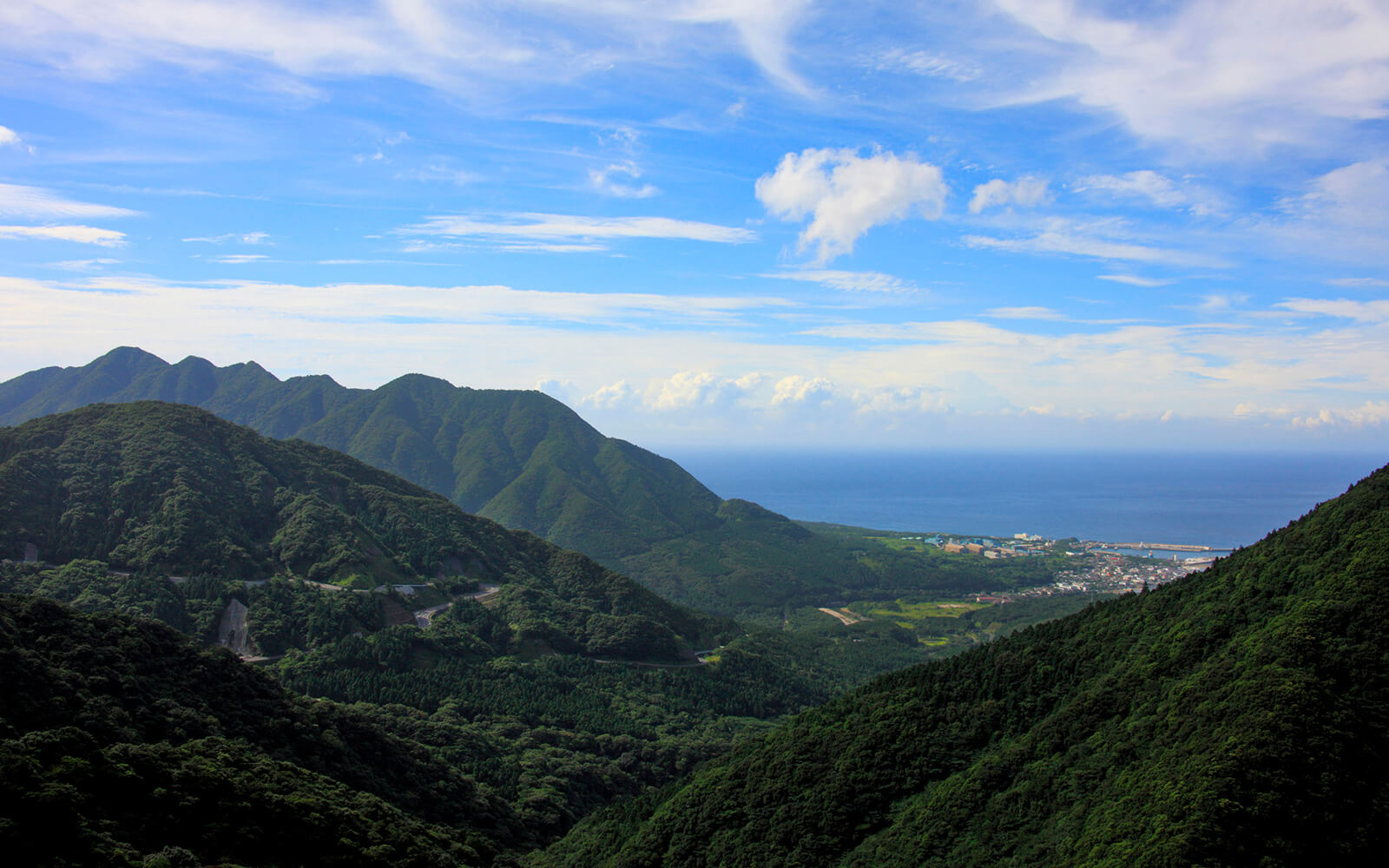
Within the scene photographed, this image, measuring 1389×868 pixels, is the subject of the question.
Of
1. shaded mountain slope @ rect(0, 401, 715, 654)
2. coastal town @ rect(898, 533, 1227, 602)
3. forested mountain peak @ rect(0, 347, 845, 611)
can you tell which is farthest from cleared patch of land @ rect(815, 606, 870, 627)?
shaded mountain slope @ rect(0, 401, 715, 654)

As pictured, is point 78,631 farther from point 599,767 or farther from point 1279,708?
point 1279,708

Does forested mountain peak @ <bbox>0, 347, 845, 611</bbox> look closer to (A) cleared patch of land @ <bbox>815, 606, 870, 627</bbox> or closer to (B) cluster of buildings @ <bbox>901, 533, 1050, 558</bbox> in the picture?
(A) cleared patch of land @ <bbox>815, 606, 870, 627</bbox>

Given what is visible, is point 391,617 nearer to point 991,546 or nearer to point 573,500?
point 573,500

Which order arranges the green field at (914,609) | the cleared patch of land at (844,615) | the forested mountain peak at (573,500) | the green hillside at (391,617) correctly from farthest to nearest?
the forested mountain peak at (573,500)
the green field at (914,609)
the cleared patch of land at (844,615)
the green hillside at (391,617)

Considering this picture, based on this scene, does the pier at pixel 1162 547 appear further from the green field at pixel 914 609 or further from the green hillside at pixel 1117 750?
the green hillside at pixel 1117 750

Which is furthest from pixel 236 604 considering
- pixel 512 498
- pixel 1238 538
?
pixel 1238 538

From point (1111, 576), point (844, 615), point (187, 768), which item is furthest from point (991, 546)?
point (187, 768)

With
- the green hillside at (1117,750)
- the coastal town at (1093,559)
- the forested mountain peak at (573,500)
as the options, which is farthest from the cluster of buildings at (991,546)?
the green hillside at (1117,750)
